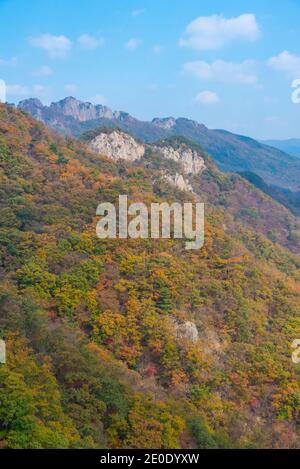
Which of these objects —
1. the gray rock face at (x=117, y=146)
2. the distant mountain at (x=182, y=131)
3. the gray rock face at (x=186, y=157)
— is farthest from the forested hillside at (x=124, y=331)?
the distant mountain at (x=182, y=131)

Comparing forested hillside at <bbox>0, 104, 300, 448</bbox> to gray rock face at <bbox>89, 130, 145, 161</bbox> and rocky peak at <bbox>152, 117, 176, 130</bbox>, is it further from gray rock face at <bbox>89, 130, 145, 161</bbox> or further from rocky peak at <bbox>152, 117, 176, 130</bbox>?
rocky peak at <bbox>152, 117, 176, 130</bbox>

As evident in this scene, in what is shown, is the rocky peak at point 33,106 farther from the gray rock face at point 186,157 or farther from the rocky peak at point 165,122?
the gray rock face at point 186,157

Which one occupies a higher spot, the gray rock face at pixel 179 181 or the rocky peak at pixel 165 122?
the rocky peak at pixel 165 122

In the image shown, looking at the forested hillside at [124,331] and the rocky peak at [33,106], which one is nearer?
the forested hillside at [124,331]

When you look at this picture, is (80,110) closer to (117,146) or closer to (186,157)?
(186,157)

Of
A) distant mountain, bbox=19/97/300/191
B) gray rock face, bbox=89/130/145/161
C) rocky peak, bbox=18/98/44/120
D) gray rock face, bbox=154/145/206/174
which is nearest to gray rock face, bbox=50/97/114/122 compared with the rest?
distant mountain, bbox=19/97/300/191

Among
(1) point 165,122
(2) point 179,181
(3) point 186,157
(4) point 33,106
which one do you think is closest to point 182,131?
(1) point 165,122
